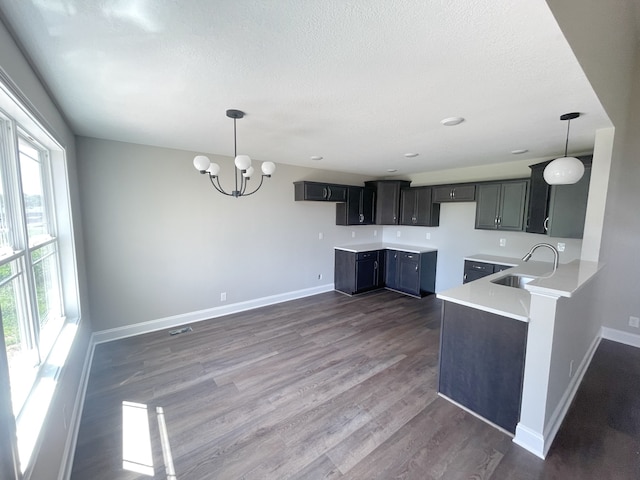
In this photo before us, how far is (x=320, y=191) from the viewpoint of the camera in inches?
187

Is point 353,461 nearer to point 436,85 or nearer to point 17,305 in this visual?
point 17,305

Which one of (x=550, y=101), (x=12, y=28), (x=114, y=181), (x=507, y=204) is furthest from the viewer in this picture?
(x=507, y=204)

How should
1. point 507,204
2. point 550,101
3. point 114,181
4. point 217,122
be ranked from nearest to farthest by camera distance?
point 550,101 < point 217,122 < point 114,181 < point 507,204

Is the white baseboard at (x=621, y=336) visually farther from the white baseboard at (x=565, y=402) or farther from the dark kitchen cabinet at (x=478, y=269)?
the dark kitchen cabinet at (x=478, y=269)

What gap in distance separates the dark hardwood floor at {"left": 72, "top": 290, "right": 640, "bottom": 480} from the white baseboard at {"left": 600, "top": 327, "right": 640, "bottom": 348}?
0.11 metres

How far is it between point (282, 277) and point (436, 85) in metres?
3.72

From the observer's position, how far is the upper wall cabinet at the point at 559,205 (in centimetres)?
308

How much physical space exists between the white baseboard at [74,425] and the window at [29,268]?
496 millimetres

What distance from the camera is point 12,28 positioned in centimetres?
123

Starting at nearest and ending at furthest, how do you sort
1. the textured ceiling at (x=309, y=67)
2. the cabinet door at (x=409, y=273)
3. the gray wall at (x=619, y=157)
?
the textured ceiling at (x=309, y=67), the gray wall at (x=619, y=157), the cabinet door at (x=409, y=273)

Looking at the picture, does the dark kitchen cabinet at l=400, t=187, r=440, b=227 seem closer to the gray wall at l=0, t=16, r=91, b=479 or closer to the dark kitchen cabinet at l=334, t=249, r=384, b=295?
the dark kitchen cabinet at l=334, t=249, r=384, b=295

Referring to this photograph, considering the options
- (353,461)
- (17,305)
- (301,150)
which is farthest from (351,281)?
(17,305)

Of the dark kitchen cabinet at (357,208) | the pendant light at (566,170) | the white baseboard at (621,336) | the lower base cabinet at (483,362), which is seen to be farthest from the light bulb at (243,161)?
the white baseboard at (621,336)

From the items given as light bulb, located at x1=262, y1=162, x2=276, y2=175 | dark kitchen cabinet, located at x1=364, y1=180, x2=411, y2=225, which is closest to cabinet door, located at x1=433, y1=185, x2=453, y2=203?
dark kitchen cabinet, located at x1=364, y1=180, x2=411, y2=225
